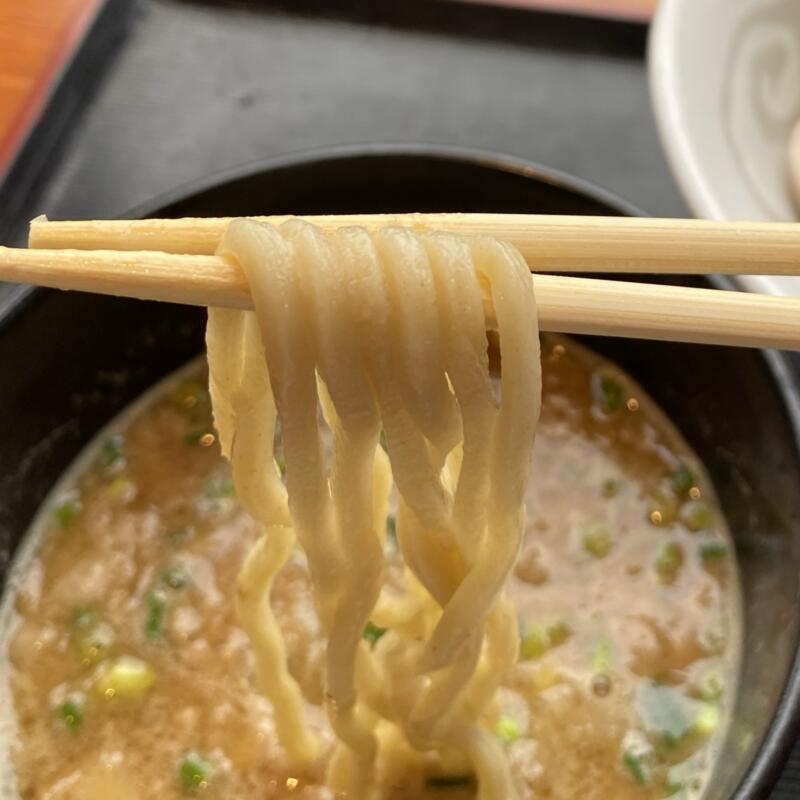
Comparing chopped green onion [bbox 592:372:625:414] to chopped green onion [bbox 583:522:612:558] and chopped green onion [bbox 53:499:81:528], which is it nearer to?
chopped green onion [bbox 583:522:612:558]

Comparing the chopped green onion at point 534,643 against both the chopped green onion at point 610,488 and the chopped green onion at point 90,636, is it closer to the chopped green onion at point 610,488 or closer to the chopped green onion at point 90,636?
the chopped green onion at point 610,488

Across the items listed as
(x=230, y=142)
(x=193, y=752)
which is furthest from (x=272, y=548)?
(x=230, y=142)

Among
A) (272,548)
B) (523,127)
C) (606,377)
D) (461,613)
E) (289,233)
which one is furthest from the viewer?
(523,127)

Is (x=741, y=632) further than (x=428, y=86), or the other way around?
(x=428, y=86)

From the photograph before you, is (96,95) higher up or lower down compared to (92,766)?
higher up

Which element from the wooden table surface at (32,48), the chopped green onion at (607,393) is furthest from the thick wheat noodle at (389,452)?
the wooden table surface at (32,48)

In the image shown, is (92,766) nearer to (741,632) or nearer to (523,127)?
(741,632)
